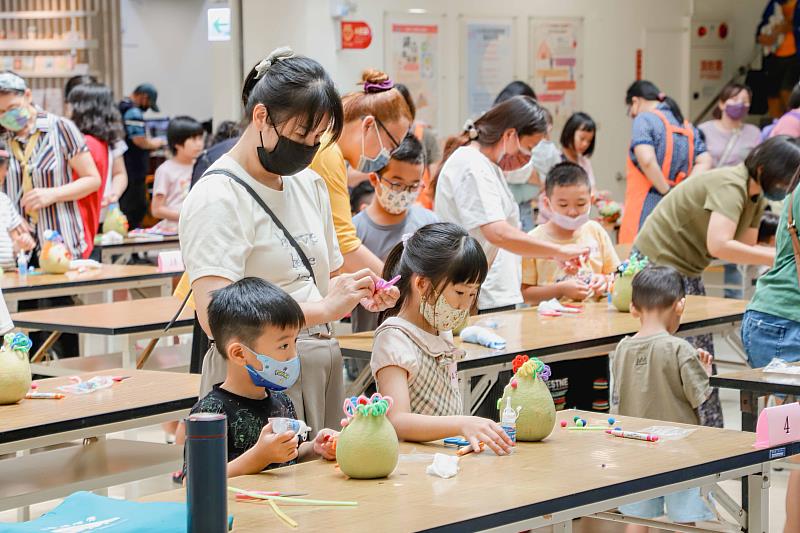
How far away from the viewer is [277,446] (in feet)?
8.33

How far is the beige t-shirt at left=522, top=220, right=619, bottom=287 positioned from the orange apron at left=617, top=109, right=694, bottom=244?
249 cm

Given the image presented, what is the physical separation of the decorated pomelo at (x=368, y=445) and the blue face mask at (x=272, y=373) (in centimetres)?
21

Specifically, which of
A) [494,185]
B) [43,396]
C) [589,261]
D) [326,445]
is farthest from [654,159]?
[326,445]

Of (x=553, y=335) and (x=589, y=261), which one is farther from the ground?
(x=589, y=261)

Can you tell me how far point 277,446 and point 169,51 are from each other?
11.6m

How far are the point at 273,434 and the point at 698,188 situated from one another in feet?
9.47

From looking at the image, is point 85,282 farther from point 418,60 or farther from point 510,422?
point 418,60

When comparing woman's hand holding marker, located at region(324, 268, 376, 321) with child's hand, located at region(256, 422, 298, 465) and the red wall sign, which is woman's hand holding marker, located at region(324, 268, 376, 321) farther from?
the red wall sign

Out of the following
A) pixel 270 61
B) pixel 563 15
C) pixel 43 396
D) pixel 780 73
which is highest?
pixel 563 15

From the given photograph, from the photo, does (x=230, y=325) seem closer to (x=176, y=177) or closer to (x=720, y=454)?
(x=720, y=454)

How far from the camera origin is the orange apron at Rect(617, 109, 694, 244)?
8016 mm

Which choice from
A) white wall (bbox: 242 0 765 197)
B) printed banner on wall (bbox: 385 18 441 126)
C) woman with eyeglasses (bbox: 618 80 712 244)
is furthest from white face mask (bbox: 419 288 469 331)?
printed banner on wall (bbox: 385 18 441 126)

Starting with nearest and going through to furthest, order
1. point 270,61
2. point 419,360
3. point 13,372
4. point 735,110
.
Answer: point 270,61 < point 419,360 < point 13,372 < point 735,110

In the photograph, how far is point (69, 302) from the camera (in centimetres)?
667
